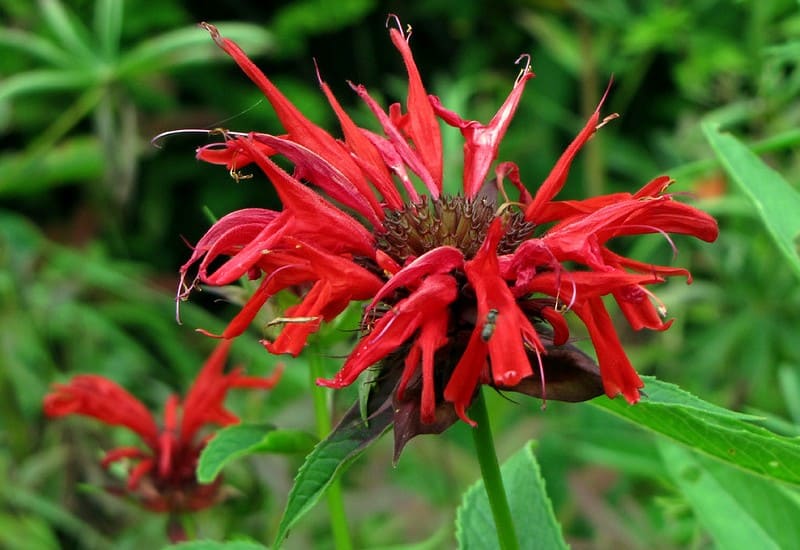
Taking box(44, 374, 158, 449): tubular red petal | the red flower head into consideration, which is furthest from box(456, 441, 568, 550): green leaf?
box(44, 374, 158, 449): tubular red petal

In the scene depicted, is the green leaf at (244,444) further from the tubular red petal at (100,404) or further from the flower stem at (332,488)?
the tubular red petal at (100,404)

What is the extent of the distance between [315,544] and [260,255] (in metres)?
0.86

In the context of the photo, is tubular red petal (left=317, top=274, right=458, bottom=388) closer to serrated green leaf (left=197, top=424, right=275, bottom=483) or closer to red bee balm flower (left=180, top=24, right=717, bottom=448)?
red bee balm flower (left=180, top=24, right=717, bottom=448)

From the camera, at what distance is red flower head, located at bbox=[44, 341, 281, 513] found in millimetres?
877

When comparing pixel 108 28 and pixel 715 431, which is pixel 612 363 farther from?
pixel 108 28

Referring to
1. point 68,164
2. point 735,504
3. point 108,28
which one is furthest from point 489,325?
point 68,164

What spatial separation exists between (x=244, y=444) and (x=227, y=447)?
0.4 inches

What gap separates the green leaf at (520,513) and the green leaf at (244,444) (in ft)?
0.40

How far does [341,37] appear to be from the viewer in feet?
9.20

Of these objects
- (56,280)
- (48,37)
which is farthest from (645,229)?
(48,37)

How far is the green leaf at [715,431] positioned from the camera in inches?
18.1

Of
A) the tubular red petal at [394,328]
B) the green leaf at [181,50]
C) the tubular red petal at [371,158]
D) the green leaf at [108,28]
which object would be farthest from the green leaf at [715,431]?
the green leaf at [108,28]

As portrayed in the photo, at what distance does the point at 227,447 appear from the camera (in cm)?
62

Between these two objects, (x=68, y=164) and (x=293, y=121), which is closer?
(x=293, y=121)
